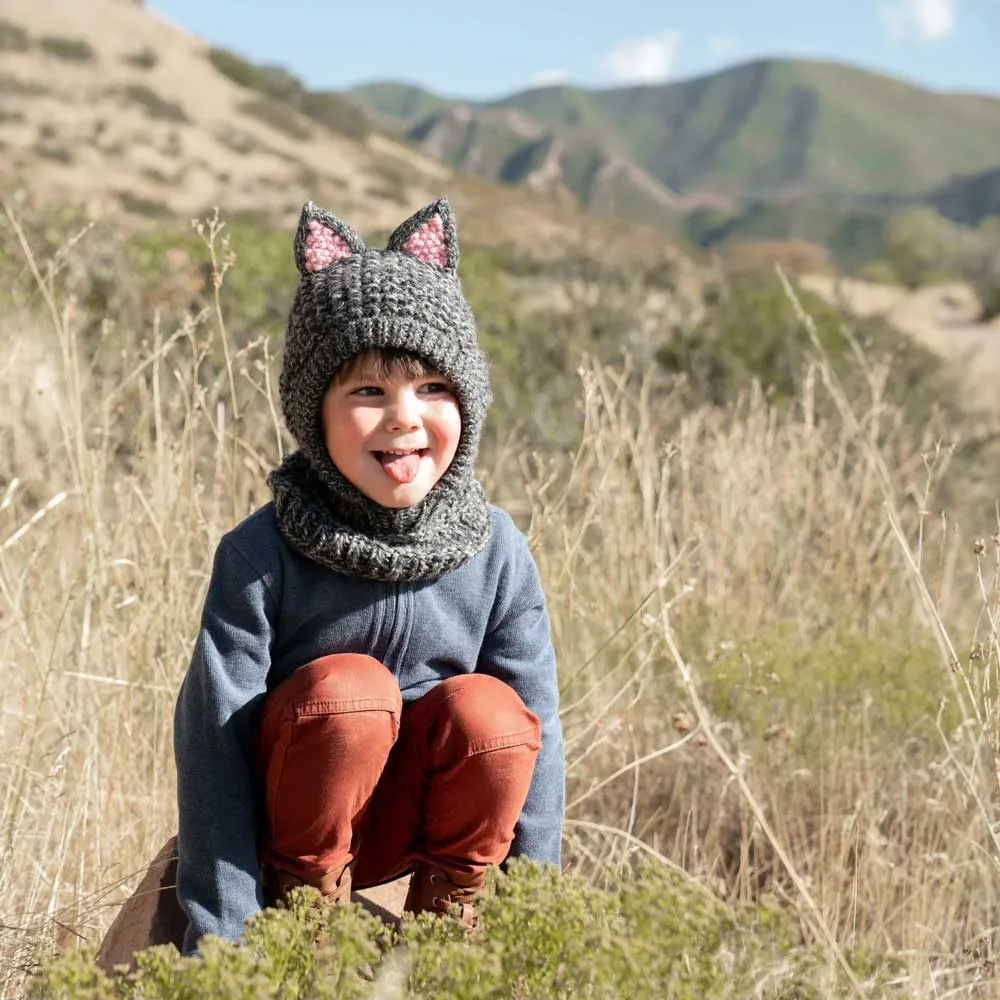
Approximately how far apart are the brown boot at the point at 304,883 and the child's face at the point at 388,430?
0.53m

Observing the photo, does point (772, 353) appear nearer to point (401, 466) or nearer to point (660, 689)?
point (660, 689)

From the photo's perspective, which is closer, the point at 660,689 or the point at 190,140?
the point at 660,689

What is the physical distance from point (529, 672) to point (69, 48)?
95.8 feet

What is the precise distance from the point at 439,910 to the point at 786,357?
232 inches

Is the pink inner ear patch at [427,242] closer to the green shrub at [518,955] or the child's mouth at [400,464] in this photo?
the child's mouth at [400,464]

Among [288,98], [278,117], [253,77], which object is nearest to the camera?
[278,117]

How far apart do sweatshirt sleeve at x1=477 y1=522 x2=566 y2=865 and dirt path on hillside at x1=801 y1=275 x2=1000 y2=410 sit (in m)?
4.34

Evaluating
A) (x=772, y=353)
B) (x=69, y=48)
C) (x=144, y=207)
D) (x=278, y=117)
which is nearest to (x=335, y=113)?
(x=278, y=117)

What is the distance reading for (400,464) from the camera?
1.68m

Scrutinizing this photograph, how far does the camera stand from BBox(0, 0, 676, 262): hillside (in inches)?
800

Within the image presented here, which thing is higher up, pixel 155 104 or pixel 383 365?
pixel 155 104

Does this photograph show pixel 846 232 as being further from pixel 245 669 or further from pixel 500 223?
pixel 245 669

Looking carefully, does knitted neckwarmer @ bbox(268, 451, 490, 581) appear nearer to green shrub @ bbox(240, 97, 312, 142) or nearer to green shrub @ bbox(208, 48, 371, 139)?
green shrub @ bbox(240, 97, 312, 142)

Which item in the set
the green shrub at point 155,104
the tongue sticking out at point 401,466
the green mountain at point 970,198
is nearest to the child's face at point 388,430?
the tongue sticking out at point 401,466
